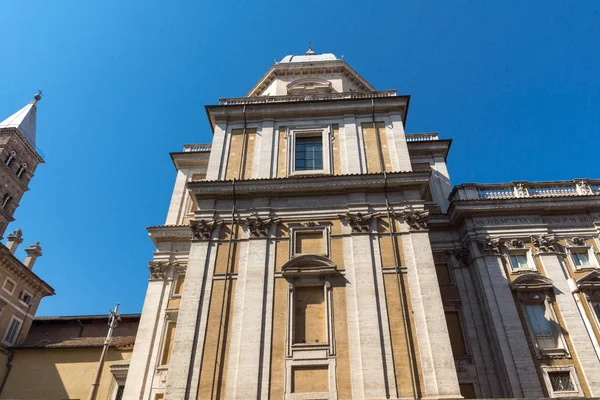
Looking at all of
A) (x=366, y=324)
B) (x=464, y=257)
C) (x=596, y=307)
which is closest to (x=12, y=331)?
(x=366, y=324)

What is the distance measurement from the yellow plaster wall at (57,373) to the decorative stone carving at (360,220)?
62.6 feet

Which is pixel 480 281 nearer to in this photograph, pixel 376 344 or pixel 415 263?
pixel 415 263

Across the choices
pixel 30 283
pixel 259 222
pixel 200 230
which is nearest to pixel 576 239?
pixel 259 222

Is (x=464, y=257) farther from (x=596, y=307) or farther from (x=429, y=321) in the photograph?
(x=429, y=321)

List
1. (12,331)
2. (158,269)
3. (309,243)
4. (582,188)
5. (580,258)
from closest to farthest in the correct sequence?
1. (309,243)
2. (580,258)
3. (158,269)
4. (582,188)
5. (12,331)

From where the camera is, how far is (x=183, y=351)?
16562mm

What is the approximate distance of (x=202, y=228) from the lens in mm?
20000

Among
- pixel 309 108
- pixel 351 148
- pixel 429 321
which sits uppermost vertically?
pixel 309 108

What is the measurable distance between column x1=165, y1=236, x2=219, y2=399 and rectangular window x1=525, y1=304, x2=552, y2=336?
15140mm

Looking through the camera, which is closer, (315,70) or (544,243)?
(544,243)

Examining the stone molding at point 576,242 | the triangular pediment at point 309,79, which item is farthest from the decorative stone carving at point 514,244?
the triangular pediment at point 309,79

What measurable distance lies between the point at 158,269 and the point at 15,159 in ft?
138

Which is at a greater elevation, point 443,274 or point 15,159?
point 15,159

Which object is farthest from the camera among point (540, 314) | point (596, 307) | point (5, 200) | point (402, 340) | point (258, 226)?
point (5, 200)
